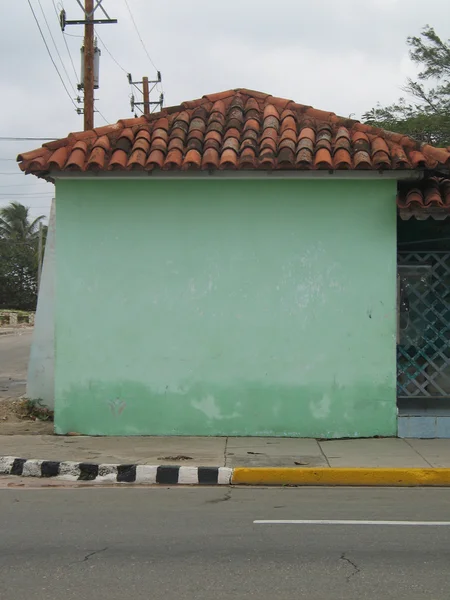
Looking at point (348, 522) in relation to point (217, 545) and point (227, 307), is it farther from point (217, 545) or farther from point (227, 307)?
point (227, 307)

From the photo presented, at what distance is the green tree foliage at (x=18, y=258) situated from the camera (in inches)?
2215

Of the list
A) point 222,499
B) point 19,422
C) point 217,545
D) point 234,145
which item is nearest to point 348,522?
point 217,545

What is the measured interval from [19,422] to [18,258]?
4762 cm

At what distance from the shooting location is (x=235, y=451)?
8.34 metres

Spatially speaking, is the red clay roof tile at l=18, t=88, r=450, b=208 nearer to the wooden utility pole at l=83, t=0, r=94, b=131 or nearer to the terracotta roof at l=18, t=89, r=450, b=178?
the terracotta roof at l=18, t=89, r=450, b=178

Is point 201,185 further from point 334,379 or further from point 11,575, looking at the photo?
point 11,575

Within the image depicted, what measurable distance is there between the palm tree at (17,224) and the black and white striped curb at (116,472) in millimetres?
53557

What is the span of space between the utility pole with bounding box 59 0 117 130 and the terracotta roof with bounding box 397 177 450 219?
906 cm

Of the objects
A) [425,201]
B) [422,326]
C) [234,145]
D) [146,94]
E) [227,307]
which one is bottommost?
[422,326]

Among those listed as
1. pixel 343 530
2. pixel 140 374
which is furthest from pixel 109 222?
pixel 343 530

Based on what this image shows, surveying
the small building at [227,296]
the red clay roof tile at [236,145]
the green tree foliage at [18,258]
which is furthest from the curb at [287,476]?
the green tree foliage at [18,258]

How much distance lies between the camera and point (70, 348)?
929cm

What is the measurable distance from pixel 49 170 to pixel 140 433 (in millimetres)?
3468

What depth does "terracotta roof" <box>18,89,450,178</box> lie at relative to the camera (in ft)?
28.4
